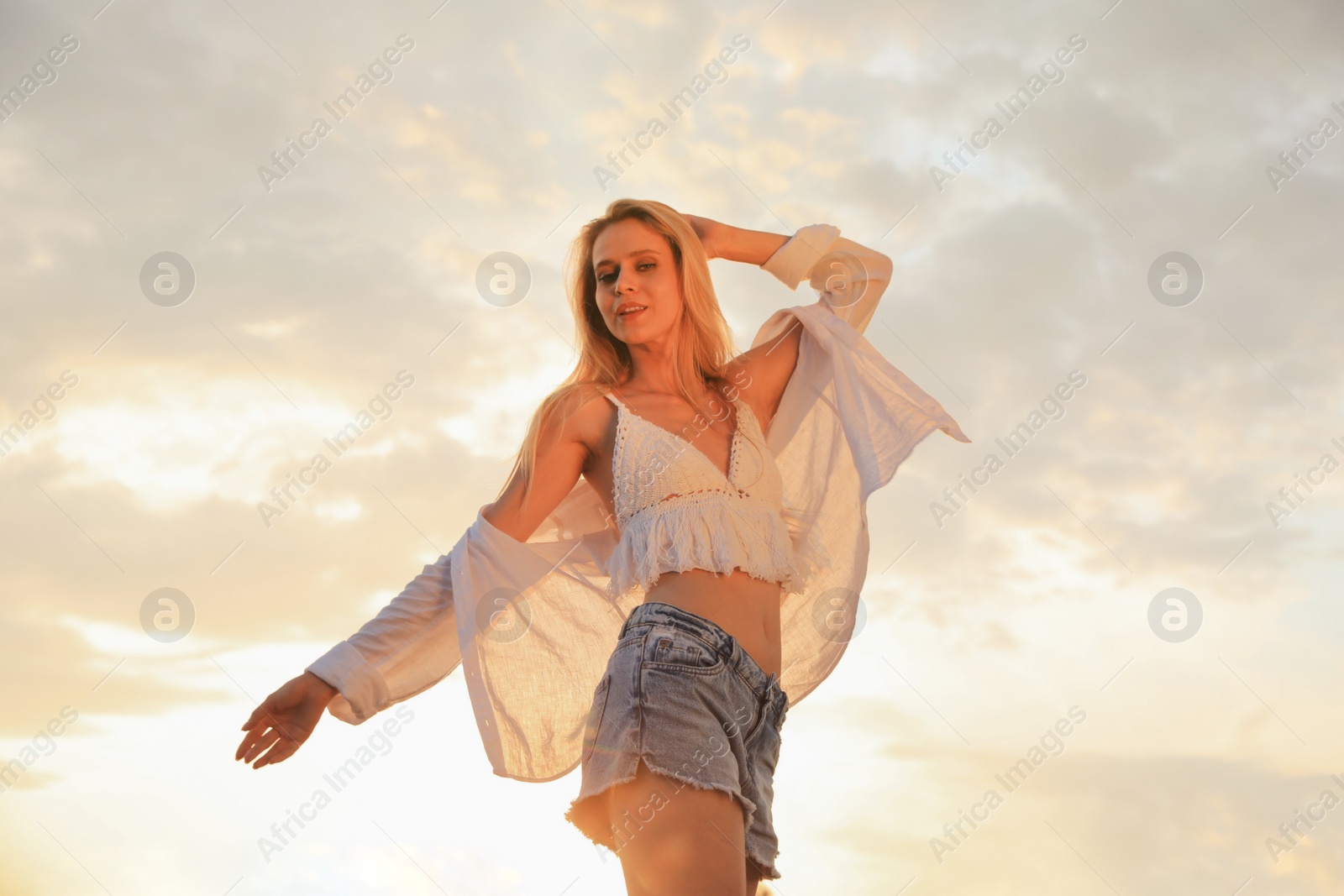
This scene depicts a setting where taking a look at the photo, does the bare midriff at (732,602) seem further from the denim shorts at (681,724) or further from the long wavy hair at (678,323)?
the long wavy hair at (678,323)

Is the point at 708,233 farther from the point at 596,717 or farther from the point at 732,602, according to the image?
the point at 596,717

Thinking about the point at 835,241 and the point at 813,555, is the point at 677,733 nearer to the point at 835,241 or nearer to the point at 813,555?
the point at 813,555

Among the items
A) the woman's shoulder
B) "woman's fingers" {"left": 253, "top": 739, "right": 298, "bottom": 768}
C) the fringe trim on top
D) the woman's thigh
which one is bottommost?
the woman's thigh

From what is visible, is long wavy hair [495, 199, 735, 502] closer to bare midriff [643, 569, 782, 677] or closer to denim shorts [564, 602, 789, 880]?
bare midriff [643, 569, 782, 677]

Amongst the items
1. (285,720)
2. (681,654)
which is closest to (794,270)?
(681,654)

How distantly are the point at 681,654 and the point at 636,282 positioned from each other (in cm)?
129

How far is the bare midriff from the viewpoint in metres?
2.96

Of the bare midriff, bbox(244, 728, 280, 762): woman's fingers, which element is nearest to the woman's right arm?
bbox(244, 728, 280, 762): woman's fingers

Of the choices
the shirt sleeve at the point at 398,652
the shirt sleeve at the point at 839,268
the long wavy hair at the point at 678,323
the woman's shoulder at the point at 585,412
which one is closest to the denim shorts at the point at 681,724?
the shirt sleeve at the point at 398,652

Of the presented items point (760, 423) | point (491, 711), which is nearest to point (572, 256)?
point (760, 423)

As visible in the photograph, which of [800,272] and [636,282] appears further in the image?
[800,272]

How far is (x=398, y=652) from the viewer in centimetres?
304

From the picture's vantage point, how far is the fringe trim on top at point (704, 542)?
119 inches

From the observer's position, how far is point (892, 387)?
3.51m
